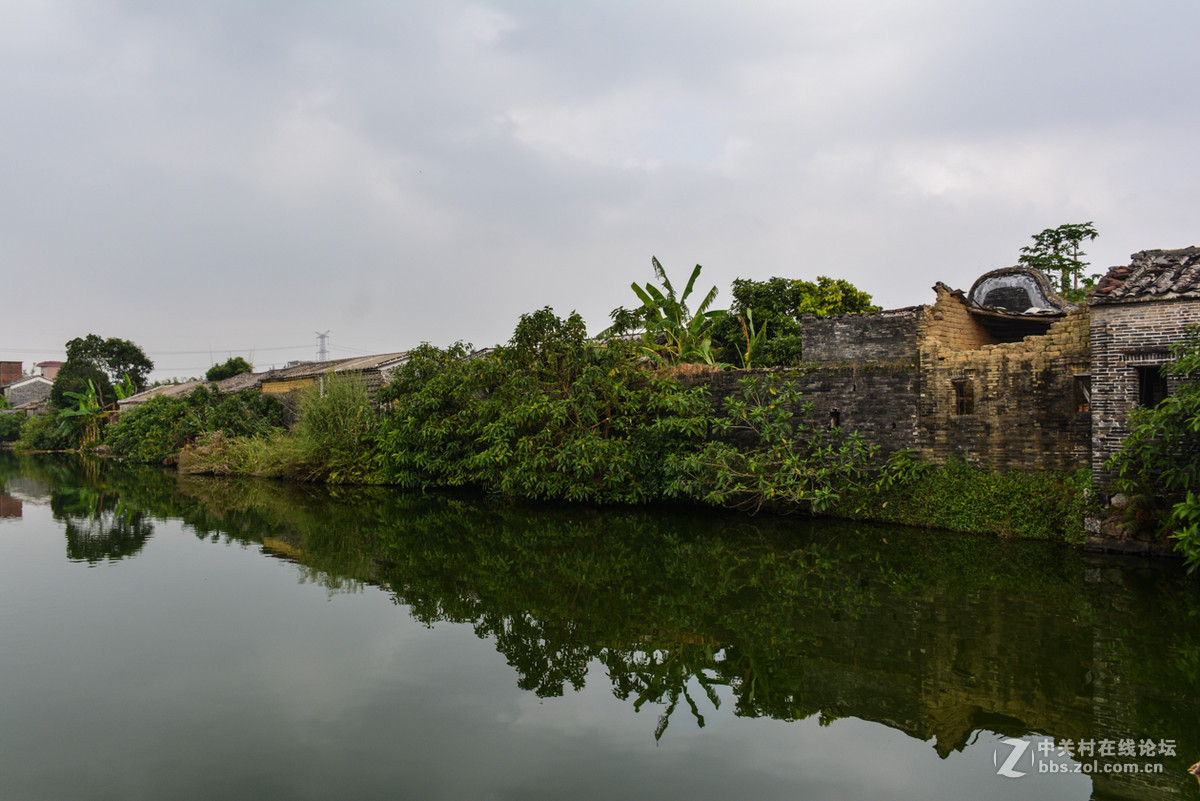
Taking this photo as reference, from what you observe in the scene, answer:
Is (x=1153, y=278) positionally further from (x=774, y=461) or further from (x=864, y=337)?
(x=774, y=461)

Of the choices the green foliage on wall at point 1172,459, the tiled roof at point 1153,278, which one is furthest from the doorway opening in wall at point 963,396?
the green foliage on wall at point 1172,459

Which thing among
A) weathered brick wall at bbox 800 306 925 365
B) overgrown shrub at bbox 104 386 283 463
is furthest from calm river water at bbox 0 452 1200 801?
overgrown shrub at bbox 104 386 283 463

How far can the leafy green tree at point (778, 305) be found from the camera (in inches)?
795

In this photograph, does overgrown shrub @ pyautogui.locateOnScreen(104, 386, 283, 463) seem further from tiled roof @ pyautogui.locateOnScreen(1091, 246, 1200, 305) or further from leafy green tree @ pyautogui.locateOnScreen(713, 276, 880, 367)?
tiled roof @ pyautogui.locateOnScreen(1091, 246, 1200, 305)

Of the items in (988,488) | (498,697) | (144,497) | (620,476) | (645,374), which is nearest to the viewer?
(498,697)

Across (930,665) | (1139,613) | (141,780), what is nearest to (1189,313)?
(1139,613)

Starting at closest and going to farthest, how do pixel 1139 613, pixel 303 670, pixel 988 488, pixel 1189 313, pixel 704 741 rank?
pixel 704 741 → pixel 303 670 → pixel 1139 613 → pixel 1189 313 → pixel 988 488

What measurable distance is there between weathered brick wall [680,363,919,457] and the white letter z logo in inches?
325

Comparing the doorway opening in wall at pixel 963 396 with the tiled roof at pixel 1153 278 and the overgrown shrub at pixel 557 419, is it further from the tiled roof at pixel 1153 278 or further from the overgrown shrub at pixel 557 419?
the overgrown shrub at pixel 557 419

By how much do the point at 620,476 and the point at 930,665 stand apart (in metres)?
8.19

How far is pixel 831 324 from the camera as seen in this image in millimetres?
14383

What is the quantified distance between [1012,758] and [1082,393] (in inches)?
318

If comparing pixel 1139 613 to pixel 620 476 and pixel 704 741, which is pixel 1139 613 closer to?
pixel 704 741

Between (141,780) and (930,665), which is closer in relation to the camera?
(141,780)
